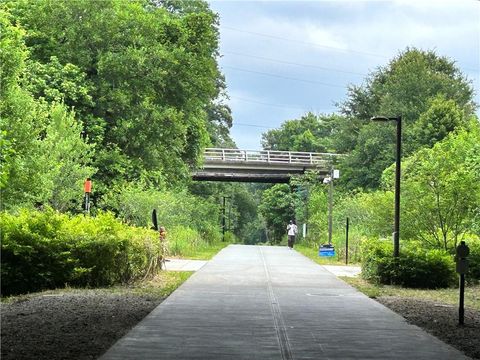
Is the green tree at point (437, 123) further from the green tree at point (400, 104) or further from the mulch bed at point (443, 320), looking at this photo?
the mulch bed at point (443, 320)

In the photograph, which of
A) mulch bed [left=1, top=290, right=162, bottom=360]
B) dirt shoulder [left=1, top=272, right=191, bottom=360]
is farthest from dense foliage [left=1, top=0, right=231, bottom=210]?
mulch bed [left=1, top=290, right=162, bottom=360]

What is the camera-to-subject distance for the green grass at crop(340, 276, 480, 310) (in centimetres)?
1720

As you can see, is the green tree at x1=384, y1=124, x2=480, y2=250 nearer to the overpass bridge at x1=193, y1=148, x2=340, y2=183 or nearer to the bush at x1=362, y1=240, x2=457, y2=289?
the bush at x1=362, y1=240, x2=457, y2=289

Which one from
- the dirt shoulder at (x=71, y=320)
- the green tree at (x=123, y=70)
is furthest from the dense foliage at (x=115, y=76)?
the dirt shoulder at (x=71, y=320)

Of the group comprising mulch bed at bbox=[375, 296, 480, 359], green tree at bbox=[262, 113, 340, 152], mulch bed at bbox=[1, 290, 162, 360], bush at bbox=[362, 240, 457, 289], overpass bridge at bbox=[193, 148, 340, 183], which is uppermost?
green tree at bbox=[262, 113, 340, 152]

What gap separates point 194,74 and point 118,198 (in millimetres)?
8401

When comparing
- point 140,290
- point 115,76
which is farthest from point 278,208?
point 140,290

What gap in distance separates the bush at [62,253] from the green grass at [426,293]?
5836 millimetres

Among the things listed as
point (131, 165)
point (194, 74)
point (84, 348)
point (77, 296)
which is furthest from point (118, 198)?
point (84, 348)

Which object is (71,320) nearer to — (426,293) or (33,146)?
(426,293)

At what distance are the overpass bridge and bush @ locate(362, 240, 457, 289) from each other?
47.5m

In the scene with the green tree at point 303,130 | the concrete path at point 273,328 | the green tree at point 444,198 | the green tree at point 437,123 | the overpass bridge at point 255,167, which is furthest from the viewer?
the green tree at point 303,130

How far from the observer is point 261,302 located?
1532 centimetres

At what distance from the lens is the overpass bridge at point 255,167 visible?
69.4 meters
